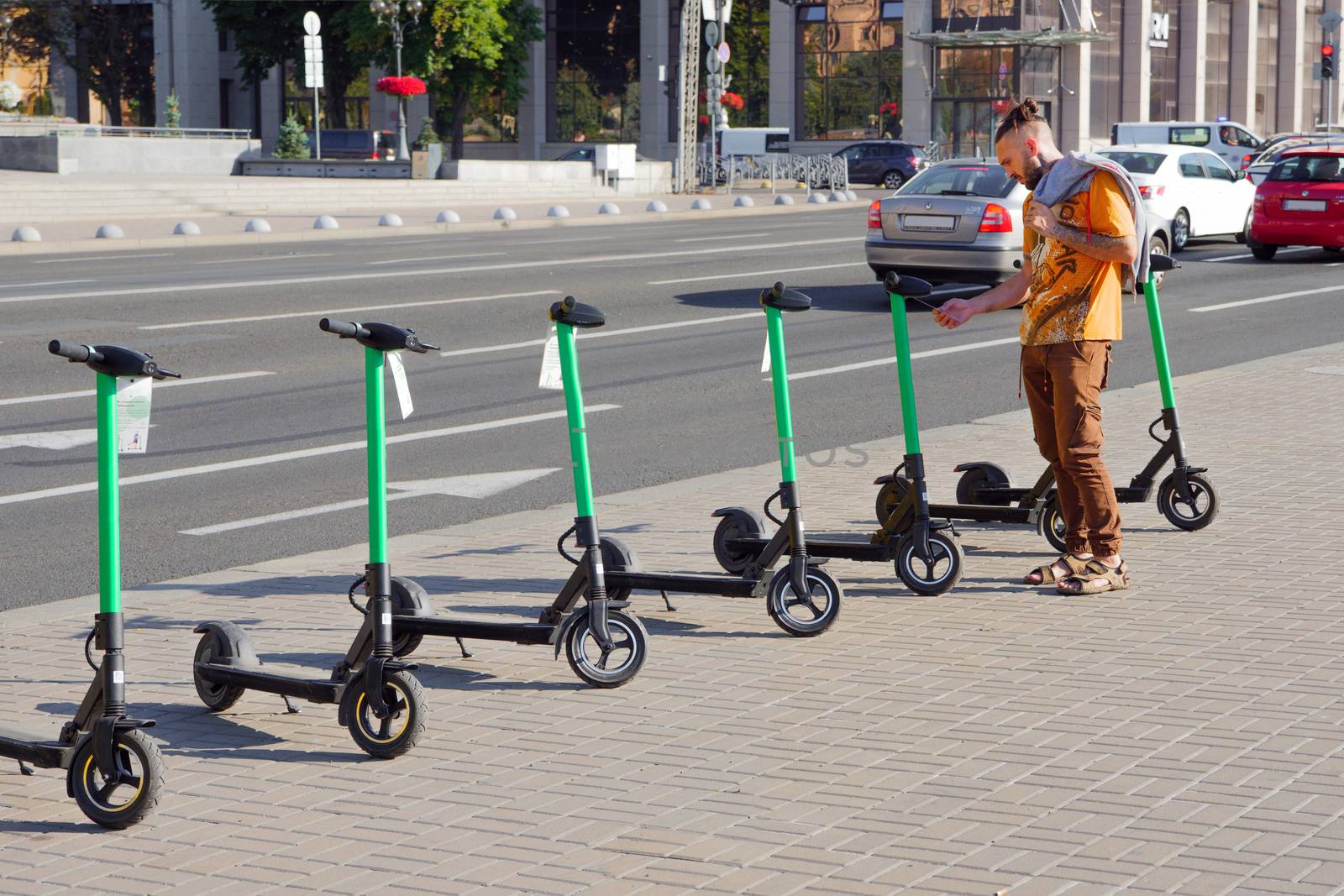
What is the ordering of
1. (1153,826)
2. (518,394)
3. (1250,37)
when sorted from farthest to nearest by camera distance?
(1250,37) < (518,394) < (1153,826)

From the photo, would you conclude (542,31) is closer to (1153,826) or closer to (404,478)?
(404,478)

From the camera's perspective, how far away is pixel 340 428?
11.3 meters

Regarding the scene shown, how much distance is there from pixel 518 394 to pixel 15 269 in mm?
12841

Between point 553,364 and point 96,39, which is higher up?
point 96,39

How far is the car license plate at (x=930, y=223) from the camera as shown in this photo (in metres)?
→ 18.3

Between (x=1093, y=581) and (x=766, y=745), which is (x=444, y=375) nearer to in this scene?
(x=1093, y=581)

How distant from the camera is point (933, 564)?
6.83m

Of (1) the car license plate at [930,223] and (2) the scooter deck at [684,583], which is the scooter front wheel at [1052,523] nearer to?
(2) the scooter deck at [684,583]

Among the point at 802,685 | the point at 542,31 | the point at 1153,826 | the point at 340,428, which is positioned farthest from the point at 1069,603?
the point at 542,31

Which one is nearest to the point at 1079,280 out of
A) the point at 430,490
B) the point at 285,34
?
the point at 430,490

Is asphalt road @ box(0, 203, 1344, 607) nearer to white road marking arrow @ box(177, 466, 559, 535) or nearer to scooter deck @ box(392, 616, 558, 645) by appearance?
white road marking arrow @ box(177, 466, 559, 535)

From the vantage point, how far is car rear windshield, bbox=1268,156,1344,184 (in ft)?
80.2

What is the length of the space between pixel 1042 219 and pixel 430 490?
3983 mm

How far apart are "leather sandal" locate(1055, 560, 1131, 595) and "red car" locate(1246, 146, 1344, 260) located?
759 inches
